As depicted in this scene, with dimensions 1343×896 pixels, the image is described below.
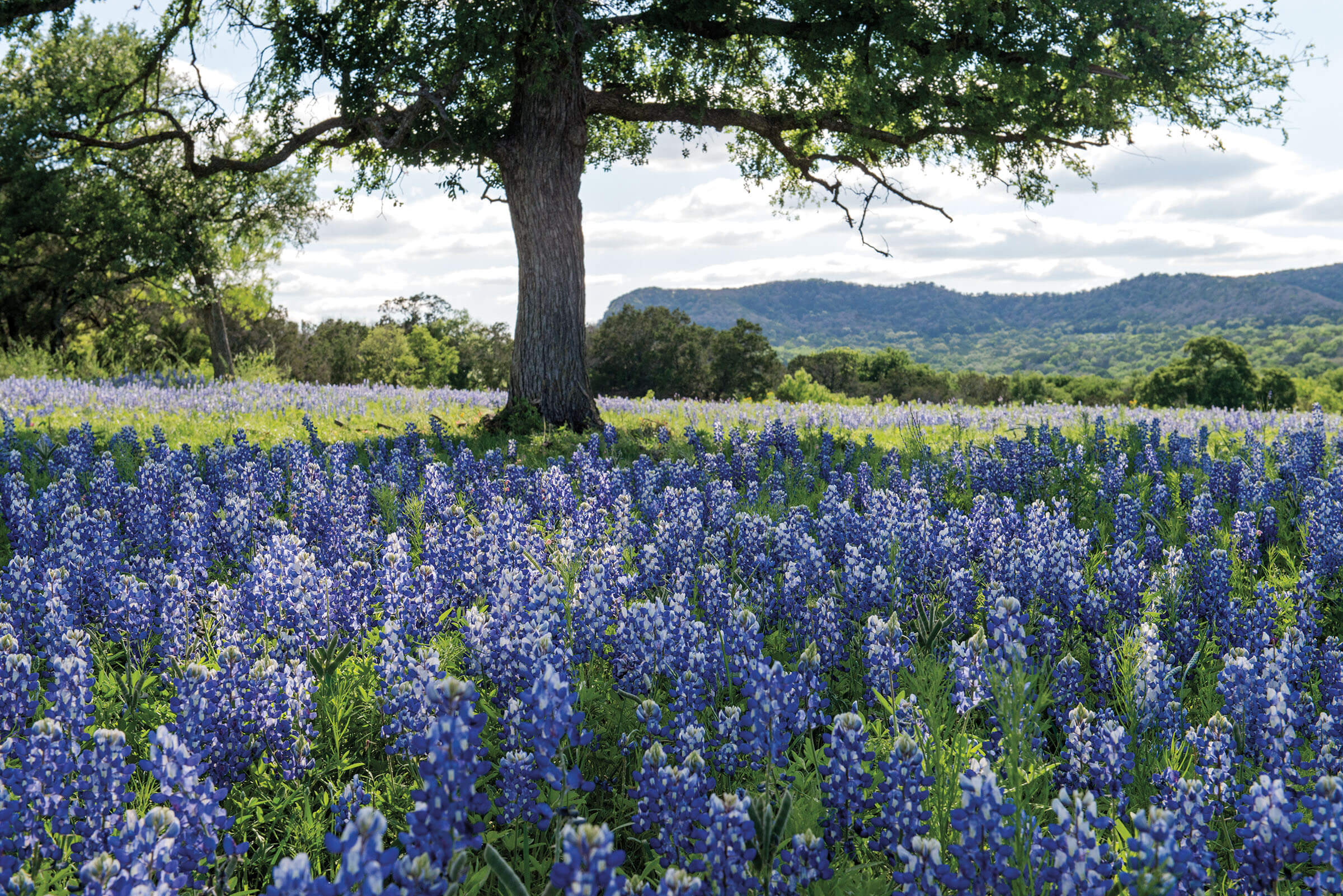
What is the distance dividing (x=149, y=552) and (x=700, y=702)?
4.66 meters

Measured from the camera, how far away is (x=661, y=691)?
3670mm

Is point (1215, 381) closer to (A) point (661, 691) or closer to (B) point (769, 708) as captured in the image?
(A) point (661, 691)

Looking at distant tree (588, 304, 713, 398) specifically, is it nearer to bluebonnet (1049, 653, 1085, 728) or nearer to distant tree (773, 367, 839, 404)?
distant tree (773, 367, 839, 404)

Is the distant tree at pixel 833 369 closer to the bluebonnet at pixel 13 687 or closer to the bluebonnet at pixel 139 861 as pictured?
the bluebonnet at pixel 13 687

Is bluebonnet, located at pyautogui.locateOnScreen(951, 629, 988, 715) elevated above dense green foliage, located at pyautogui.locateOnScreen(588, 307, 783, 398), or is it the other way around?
dense green foliage, located at pyautogui.locateOnScreen(588, 307, 783, 398)

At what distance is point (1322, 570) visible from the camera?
521 cm

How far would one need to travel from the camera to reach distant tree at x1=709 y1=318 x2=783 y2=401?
6775 centimetres

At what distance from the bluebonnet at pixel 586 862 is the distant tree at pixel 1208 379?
80.6m

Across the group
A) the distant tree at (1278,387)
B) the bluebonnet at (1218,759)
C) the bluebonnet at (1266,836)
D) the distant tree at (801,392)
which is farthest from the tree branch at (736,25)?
the distant tree at (1278,387)

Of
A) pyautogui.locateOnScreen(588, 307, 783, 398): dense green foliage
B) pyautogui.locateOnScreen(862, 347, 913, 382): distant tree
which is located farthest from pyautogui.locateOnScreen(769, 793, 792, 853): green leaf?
pyautogui.locateOnScreen(862, 347, 913, 382): distant tree

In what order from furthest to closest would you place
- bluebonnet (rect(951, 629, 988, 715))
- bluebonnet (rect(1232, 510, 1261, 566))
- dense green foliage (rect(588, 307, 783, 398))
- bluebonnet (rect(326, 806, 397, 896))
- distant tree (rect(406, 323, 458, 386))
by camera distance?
distant tree (rect(406, 323, 458, 386)) → dense green foliage (rect(588, 307, 783, 398)) → bluebonnet (rect(1232, 510, 1261, 566)) → bluebonnet (rect(951, 629, 988, 715)) → bluebonnet (rect(326, 806, 397, 896))

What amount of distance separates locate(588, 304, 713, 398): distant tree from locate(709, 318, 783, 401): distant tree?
1.10 meters

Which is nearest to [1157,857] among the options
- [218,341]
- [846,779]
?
[846,779]

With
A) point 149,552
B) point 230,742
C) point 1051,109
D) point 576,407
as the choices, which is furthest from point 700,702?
point 1051,109
